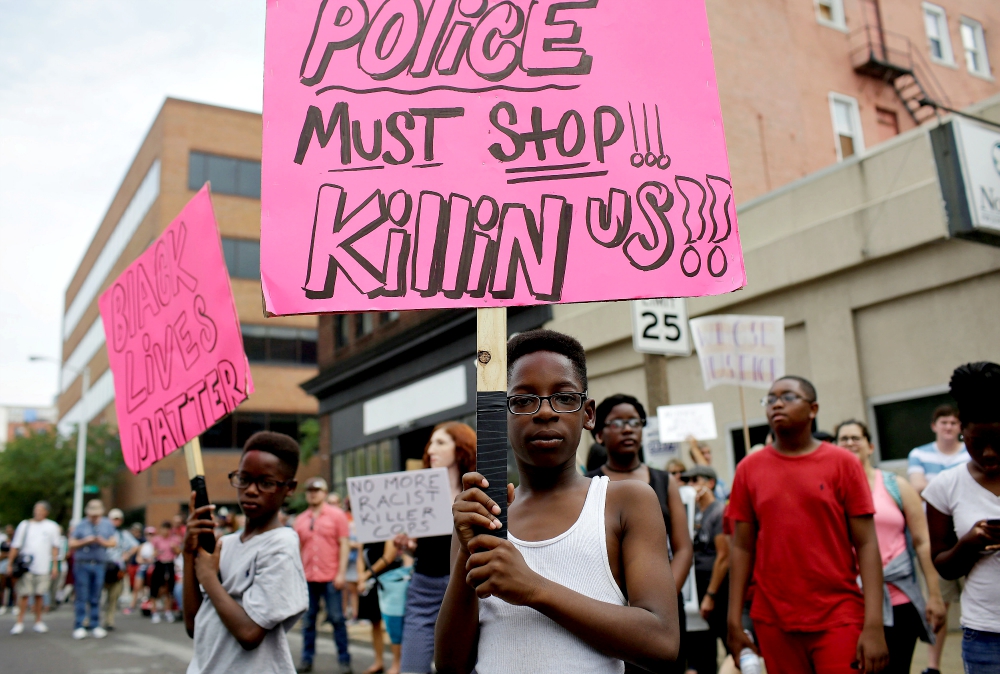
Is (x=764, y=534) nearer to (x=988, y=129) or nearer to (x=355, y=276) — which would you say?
(x=355, y=276)

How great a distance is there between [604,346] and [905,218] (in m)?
5.90

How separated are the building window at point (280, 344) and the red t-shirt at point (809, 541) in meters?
38.1

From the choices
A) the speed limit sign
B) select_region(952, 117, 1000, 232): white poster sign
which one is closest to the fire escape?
select_region(952, 117, 1000, 232): white poster sign

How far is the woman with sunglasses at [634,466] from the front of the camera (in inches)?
170

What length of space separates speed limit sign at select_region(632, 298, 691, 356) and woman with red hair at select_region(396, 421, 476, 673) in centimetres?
301

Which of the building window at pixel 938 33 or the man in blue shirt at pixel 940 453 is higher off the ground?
the building window at pixel 938 33

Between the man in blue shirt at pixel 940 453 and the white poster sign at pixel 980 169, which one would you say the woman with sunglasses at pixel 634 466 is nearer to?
the man in blue shirt at pixel 940 453

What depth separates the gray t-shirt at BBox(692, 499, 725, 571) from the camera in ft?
21.6

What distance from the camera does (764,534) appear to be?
157 inches

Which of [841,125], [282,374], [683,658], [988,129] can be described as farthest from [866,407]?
[282,374]

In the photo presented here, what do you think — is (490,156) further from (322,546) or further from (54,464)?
(54,464)

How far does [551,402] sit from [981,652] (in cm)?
235

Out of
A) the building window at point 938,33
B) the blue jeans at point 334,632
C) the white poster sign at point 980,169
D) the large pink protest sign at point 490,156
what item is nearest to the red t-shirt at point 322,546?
the blue jeans at point 334,632

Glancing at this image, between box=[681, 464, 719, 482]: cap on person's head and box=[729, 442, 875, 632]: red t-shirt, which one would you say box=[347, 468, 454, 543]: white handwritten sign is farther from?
box=[681, 464, 719, 482]: cap on person's head
